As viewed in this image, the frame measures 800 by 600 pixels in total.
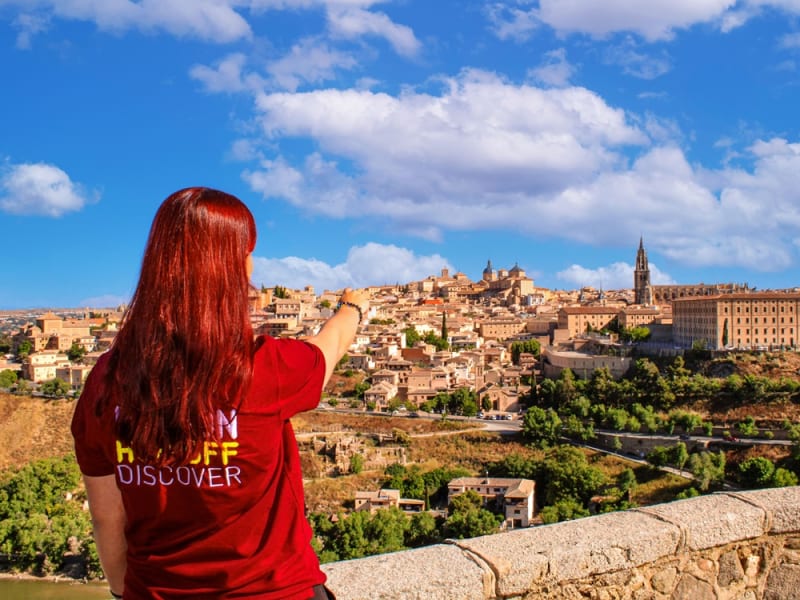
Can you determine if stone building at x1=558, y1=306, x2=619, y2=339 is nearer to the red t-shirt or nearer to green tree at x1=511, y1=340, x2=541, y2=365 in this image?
green tree at x1=511, y1=340, x2=541, y2=365

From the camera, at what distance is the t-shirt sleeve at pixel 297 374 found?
1.46 metres

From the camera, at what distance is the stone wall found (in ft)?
7.22

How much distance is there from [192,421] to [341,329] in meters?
0.43

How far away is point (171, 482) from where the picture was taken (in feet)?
4.54

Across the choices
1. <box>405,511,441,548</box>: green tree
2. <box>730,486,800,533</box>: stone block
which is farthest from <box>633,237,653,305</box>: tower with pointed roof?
<box>730,486,800,533</box>: stone block

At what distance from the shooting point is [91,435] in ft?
4.54

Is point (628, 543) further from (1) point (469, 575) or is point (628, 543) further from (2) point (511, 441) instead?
(2) point (511, 441)

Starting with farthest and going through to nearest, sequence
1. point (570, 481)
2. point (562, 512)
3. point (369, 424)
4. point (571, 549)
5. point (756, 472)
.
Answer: point (369, 424)
point (756, 472)
point (570, 481)
point (562, 512)
point (571, 549)

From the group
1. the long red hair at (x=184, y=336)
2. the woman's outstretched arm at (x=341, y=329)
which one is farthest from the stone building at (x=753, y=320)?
the long red hair at (x=184, y=336)

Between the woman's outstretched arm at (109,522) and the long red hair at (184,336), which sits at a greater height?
the long red hair at (184,336)

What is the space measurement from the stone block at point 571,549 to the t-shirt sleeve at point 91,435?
Answer: 4.33 ft

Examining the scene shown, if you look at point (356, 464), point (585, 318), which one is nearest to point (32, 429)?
point (356, 464)

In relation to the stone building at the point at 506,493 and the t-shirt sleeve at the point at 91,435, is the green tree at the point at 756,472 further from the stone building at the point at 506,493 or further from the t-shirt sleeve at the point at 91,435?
the t-shirt sleeve at the point at 91,435

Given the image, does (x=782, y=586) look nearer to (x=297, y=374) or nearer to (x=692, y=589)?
(x=692, y=589)
